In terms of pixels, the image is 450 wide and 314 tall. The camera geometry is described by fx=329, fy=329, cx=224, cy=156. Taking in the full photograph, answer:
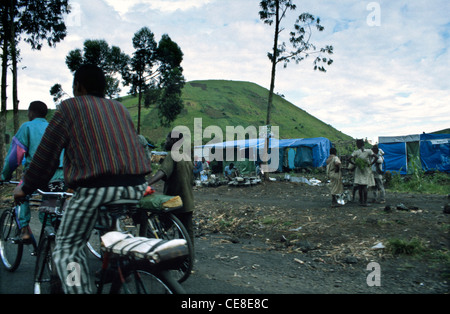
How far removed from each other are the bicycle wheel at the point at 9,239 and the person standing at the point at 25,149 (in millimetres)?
307

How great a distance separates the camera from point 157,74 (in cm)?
3634

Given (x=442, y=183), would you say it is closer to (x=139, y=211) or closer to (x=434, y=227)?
(x=434, y=227)

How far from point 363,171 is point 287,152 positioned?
60.9 feet

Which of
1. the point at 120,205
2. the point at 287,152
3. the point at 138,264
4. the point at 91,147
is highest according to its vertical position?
the point at 287,152

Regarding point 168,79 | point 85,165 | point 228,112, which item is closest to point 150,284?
point 85,165

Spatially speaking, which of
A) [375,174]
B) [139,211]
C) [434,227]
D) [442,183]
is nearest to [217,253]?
[139,211]

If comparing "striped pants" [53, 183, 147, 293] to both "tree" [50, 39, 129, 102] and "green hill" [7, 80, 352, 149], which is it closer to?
"tree" [50, 39, 129, 102]

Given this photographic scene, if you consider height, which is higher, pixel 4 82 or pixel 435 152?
pixel 4 82

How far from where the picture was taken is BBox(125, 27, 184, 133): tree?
3516 centimetres

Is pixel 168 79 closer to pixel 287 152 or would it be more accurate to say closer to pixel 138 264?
pixel 287 152

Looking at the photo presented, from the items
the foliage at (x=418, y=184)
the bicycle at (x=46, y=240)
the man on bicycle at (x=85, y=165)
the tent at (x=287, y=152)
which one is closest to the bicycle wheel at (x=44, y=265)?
the bicycle at (x=46, y=240)

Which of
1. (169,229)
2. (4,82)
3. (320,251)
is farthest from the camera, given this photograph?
(4,82)

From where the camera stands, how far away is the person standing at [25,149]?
3.99 meters
